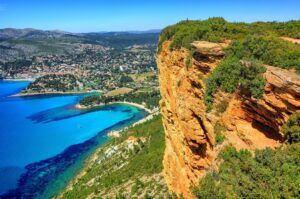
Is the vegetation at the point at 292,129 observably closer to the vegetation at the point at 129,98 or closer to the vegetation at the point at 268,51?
the vegetation at the point at 268,51

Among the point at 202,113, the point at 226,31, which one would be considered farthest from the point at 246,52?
the point at 202,113

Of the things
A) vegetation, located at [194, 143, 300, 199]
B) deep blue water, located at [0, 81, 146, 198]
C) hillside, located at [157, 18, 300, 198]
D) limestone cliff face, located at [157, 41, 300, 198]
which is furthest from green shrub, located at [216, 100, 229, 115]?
deep blue water, located at [0, 81, 146, 198]

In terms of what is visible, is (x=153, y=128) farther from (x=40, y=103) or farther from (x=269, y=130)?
(x=40, y=103)

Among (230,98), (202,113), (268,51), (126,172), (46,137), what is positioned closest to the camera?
(268,51)

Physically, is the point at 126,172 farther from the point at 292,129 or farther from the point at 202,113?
the point at 292,129

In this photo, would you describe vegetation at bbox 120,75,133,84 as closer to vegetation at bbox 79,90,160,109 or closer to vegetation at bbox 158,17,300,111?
vegetation at bbox 79,90,160,109
